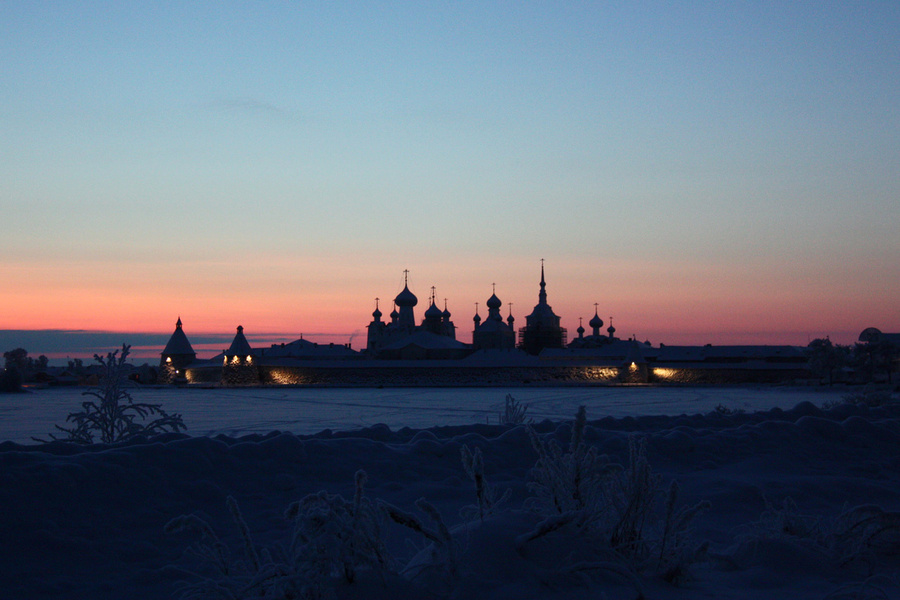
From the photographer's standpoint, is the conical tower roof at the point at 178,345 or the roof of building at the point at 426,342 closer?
the roof of building at the point at 426,342

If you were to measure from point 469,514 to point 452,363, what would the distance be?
4693 cm

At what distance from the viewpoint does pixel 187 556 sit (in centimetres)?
450

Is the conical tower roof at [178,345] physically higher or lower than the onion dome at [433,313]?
lower

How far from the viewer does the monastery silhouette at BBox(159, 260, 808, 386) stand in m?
50.9

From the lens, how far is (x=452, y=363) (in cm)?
5109

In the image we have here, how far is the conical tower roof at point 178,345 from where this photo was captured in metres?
55.3

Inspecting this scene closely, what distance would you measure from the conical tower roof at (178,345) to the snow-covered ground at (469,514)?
49.8m

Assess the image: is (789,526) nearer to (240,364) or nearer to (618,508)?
(618,508)

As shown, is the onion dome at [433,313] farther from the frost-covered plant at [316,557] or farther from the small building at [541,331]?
the frost-covered plant at [316,557]

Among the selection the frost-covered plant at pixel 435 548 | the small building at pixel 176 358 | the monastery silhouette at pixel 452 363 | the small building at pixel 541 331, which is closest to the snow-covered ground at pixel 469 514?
the frost-covered plant at pixel 435 548

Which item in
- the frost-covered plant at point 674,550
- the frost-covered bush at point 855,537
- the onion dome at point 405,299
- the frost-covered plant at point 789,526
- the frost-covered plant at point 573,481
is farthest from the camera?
the onion dome at point 405,299

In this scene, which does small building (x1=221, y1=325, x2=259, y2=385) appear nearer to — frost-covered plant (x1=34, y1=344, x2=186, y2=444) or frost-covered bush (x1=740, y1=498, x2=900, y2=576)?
frost-covered plant (x1=34, y1=344, x2=186, y2=444)

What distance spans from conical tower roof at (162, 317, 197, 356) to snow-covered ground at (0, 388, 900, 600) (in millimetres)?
49822

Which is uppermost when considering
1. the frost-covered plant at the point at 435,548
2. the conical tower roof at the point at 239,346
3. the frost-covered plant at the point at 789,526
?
the conical tower roof at the point at 239,346
